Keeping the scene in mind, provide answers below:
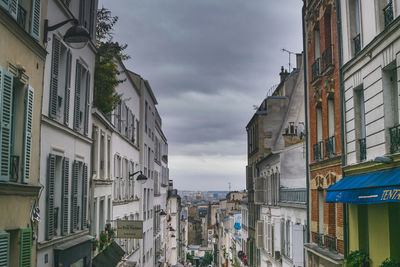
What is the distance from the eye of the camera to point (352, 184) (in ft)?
45.4

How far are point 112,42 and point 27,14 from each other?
9299 millimetres

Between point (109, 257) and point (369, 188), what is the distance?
11.3m

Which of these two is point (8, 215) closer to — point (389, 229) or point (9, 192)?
point (9, 192)

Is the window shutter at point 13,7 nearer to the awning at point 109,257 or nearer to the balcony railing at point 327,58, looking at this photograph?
the awning at point 109,257

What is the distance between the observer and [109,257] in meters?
19.7

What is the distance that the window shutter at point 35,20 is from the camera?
10791 millimetres

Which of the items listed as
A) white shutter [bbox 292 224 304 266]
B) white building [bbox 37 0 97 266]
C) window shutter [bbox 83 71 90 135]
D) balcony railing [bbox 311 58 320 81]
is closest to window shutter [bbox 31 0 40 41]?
white building [bbox 37 0 97 266]

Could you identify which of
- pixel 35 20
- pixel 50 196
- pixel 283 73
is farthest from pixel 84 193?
pixel 283 73

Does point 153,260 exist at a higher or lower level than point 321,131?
lower

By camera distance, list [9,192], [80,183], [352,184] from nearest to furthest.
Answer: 1. [9,192]
2. [352,184]
3. [80,183]

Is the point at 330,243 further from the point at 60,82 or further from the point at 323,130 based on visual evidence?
the point at 60,82

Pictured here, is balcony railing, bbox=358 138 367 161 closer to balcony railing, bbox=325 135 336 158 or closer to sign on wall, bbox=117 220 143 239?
balcony railing, bbox=325 135 336 158

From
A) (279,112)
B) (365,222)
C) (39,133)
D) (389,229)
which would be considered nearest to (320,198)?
(365,222)

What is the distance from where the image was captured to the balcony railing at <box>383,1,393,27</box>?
12.6 metres
